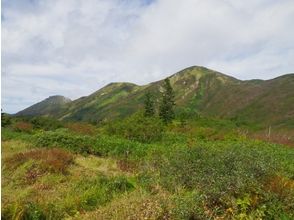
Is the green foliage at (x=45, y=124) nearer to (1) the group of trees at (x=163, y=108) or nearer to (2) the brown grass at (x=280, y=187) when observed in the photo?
(1) the group of trees at (x=163, y=108)

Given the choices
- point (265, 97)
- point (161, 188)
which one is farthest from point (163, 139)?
point (265, 97)

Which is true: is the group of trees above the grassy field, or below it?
above

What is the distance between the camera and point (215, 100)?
12875 centimetres

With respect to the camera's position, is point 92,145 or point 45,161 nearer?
point 45,161

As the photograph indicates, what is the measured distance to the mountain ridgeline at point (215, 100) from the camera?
8869cm

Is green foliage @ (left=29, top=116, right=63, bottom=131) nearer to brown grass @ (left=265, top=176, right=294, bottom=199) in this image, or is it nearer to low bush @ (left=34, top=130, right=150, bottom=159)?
low bush @ (left=34, top=130, right=150, bottom=159)

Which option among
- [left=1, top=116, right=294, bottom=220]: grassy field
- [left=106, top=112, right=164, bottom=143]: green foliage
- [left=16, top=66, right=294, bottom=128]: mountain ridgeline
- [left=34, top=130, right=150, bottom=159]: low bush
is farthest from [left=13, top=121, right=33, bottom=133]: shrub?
[left=16, top=66, right=294, bottom=128]: mountain ridgeline

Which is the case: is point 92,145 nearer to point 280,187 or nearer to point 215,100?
point 280,187

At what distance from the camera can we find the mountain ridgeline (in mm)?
88688

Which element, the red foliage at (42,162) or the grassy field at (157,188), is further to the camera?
the red foliage at (42,162)

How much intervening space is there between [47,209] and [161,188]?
8.91ft

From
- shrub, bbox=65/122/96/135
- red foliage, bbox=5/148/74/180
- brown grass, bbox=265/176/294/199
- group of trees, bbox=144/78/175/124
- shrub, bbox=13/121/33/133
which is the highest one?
group of trees, bbox=144/78/175/124

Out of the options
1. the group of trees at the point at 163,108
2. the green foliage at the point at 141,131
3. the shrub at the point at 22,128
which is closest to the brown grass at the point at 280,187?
the green foliage at the point at 141,131

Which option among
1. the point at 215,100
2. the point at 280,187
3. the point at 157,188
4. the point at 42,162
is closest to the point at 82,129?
the point at 42,162
